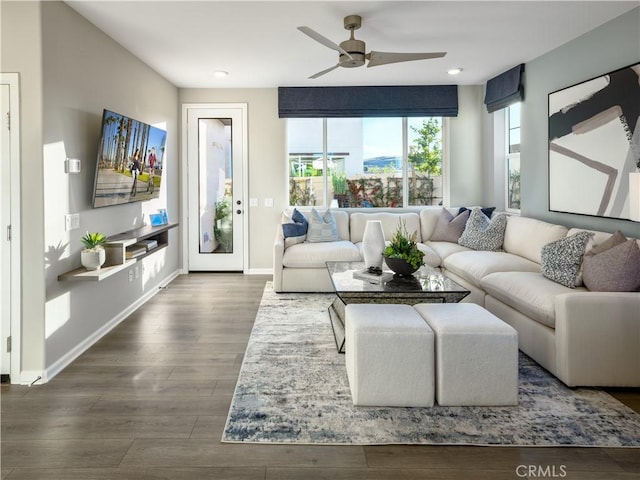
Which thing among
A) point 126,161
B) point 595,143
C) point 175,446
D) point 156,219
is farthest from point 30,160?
point 595,143

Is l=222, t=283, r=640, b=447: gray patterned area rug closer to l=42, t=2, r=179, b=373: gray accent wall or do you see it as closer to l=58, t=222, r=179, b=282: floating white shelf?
l=58, t=222, r=179, b=282: floating white shelf

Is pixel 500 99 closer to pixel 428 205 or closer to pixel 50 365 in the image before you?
pixel 428 205

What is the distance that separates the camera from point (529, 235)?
470 cm

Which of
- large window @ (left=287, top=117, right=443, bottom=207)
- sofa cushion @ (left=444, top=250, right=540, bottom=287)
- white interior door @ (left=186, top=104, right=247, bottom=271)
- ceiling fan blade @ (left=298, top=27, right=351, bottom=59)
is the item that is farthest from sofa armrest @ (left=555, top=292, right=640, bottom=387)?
white interior door @ (left=186, top=104, right=247, bottom=271)

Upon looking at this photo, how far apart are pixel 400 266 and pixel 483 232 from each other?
2002mm

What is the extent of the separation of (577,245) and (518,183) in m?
2.71

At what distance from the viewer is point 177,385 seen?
2.97 m

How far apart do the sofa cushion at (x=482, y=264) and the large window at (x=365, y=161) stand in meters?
2.02

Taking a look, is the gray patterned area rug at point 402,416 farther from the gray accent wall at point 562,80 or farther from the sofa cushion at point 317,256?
the sofa cushion at point 317,256

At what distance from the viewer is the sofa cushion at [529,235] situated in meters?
4.39

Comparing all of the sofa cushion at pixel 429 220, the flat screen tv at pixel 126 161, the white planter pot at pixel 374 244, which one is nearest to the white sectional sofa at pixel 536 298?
the sofa cushion at pixel 429 220

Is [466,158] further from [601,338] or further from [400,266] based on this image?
[601,338]

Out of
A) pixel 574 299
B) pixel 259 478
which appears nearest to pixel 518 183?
pixel 574 299

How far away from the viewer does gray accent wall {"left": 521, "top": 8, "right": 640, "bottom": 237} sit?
12.3ft
